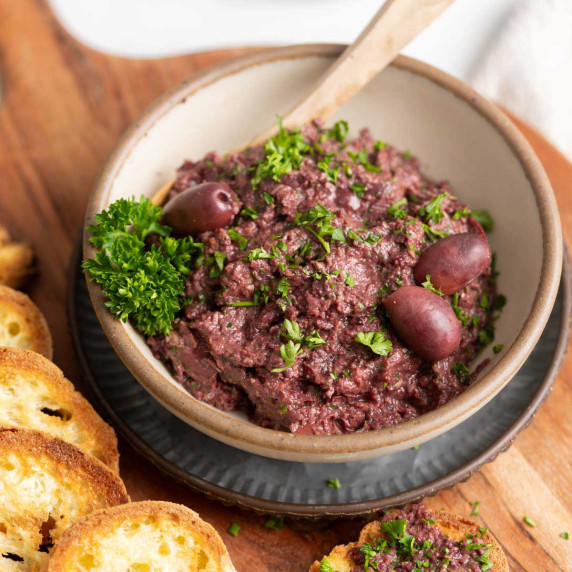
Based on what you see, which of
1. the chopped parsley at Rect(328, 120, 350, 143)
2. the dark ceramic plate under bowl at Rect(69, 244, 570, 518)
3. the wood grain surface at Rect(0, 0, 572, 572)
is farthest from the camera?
the chopped parsley at Rect(328, 120, 350, 143)

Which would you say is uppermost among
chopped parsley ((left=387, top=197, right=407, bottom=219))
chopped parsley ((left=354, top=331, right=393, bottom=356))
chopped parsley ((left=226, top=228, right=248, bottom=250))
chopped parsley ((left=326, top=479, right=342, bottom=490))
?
chopped parsley ((left=387, top=197, right=407, bottom=219))

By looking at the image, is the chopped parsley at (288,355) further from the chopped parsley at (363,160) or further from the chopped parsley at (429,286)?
the chopped parsley at (363,160)

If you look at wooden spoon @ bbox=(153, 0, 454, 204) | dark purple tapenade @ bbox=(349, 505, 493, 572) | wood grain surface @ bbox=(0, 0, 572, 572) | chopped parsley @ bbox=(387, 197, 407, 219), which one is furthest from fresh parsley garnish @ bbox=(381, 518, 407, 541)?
wooden spoon @ bbox=(153, 0, 454, 204)

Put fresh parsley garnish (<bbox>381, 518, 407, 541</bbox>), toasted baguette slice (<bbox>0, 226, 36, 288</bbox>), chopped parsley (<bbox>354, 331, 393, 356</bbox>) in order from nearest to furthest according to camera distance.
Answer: chopped parsley (<bbox>354, 331, 393, 356</bbox>) < fresh parsley garnish (<bbox>381, 518, 407, 541</bbox>) < toasted baguette slice (<bbox>0, 226, 36, 288</bbox>)

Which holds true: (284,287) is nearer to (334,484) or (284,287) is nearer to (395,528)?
(334,484)

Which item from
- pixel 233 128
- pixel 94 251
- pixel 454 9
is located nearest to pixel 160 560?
pixel 94 251

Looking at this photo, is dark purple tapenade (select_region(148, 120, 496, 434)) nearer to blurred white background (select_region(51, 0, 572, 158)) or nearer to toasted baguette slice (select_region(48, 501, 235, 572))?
toasted baguette slice (select_region(48, 501, 235, 572))

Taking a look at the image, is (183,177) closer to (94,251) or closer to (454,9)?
(94,251)

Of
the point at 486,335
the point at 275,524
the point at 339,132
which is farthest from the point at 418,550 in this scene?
the point at 339,132
